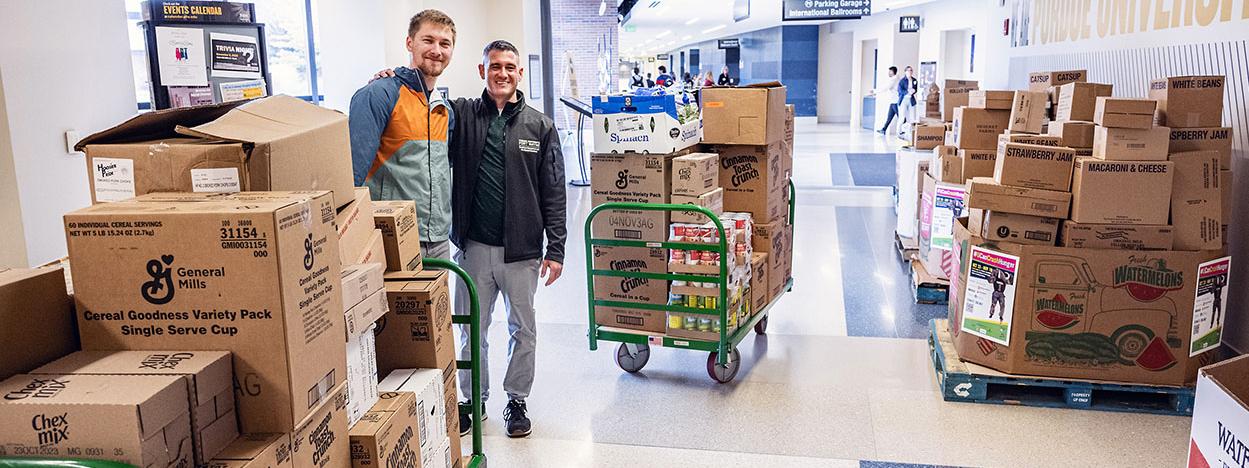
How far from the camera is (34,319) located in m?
1.53

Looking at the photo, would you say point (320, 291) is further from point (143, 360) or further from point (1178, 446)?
point (1178, 446)

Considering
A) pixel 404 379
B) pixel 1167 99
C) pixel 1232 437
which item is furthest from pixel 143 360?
pixel 1167 99

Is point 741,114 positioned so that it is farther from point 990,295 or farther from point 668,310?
point 990,295

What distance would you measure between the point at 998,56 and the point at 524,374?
879 cm

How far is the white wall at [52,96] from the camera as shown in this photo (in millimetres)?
3600

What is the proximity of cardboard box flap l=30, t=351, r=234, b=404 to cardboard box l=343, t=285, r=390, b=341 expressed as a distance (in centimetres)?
31

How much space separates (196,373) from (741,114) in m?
3.30

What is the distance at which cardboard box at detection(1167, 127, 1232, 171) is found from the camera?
3852 mm

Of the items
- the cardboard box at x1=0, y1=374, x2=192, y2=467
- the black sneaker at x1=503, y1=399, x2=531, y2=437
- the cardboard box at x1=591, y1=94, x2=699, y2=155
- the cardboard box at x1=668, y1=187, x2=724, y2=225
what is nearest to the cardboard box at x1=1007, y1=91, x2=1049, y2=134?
the cardboard box at x1=668, y1=187, x2=724, y2=225

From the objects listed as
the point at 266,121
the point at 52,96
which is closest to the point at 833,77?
the point at 52,96

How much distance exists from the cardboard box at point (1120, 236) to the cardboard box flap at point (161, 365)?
11.5ft

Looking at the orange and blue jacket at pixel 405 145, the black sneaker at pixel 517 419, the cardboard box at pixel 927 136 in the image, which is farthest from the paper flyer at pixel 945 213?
the orange and blue jacket at pixel 405 145

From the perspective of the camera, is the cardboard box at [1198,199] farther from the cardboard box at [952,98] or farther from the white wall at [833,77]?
the white wall at [833,77]

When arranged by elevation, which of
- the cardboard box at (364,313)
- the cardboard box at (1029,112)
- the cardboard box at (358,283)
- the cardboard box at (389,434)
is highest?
the cardboard box at (1029,112)
